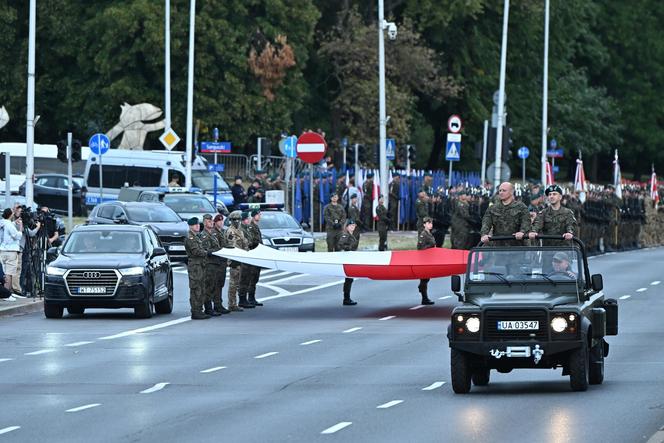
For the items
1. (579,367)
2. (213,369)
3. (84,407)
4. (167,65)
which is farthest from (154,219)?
(579,367)

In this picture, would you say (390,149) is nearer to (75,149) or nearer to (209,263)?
(75,149)

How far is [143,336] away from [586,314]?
10127 mm

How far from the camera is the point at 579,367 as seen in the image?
18062 millimetres

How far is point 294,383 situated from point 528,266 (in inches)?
114

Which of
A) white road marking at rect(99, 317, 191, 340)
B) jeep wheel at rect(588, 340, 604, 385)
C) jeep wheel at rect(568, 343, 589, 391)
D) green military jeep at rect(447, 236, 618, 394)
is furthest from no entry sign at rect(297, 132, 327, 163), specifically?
jeep wheel at rect(568, 343, 589, 391)

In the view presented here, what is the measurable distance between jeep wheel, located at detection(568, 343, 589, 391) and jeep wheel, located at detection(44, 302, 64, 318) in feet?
44.8

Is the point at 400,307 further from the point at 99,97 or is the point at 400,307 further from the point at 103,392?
the point at 99,97

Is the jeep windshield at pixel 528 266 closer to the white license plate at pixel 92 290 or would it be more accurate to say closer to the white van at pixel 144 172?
the white license plate at pixel 92 290

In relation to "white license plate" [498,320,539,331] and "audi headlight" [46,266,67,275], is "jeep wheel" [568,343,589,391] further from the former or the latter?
"audi headlight" [46,266,67,275]

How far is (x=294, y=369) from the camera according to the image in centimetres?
2159

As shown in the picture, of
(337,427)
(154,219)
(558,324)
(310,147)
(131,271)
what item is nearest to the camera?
(337,427)

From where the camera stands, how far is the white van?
2395 inches

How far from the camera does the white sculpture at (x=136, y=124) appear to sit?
67.3 m

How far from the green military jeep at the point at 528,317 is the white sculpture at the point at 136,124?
48892 millimetres
